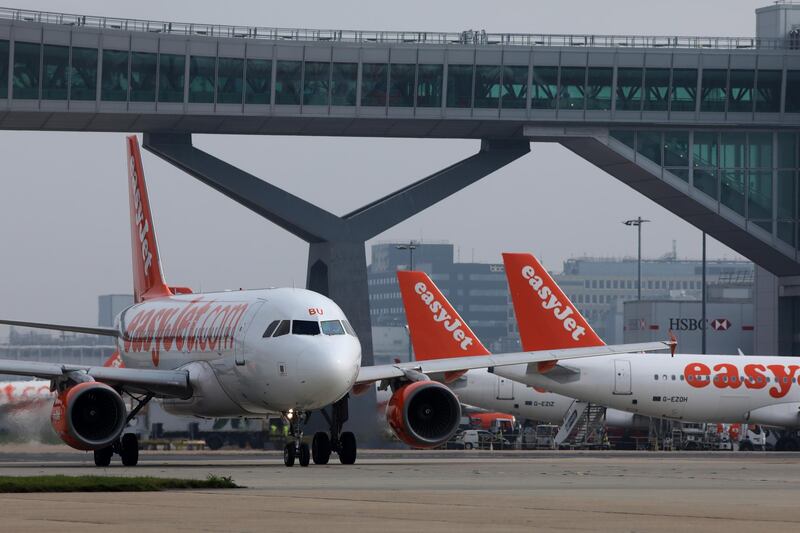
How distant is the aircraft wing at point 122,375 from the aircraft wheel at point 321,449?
3.85 m

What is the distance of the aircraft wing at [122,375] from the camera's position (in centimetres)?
4034

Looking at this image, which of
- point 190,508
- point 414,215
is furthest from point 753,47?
point 190,508

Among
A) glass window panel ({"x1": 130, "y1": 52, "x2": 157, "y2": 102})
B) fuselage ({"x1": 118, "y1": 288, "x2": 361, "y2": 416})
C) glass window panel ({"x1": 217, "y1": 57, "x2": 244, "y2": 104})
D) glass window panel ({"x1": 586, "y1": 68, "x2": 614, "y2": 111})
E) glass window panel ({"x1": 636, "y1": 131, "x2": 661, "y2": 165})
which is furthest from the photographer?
glass window panel ({"x1": 636, "y1": 131, "x2": 661, "y2": 165})

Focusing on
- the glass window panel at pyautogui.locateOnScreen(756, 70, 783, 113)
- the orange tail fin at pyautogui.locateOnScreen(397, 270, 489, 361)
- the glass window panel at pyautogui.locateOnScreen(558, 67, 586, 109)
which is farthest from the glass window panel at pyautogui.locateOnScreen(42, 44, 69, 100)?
the glass window panel at pyautogui.locateOnScreen(756, 70, 783, 113)

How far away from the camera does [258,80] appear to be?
78500 millimetres

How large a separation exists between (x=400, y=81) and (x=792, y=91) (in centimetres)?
2038

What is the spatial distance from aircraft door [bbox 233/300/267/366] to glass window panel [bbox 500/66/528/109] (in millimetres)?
41480

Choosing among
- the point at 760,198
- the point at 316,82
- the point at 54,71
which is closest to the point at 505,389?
the point at 316,82

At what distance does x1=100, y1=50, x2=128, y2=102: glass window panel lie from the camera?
7681 cm

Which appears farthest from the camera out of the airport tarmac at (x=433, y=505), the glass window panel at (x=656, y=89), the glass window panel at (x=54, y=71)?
the glass window panel at (x=656, y=89)

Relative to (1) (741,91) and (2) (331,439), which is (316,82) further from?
(2) (331,439)

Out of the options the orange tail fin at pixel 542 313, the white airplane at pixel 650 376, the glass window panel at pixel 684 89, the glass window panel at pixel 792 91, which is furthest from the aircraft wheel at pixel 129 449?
the glass window panel at pixel 792 91

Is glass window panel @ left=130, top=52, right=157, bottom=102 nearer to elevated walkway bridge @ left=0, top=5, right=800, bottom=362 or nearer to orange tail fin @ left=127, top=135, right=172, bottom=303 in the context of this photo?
elevated walkway bridge @ left=0, top=5, right=800, bottom=362

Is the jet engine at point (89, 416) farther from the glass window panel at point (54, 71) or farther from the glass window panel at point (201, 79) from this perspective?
the glass window panel at point (201, 79)
